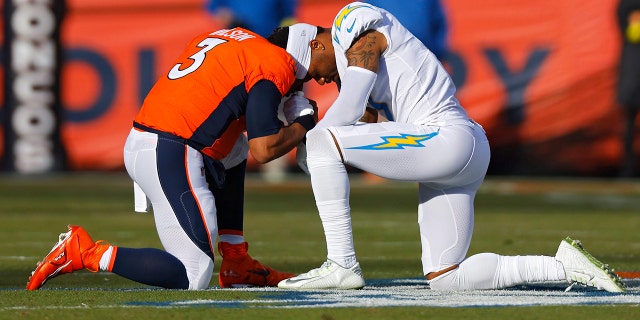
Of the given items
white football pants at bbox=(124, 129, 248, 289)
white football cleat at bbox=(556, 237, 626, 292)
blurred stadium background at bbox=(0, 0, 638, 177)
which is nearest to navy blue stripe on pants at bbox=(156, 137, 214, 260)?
white football pants at bbox=(124, 129, 248, 289)

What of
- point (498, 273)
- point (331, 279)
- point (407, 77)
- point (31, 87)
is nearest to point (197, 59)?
point (407, 77)

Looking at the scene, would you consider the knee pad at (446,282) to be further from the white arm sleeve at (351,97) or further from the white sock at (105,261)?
the white sock at (105,261)

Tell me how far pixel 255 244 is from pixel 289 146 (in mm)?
3170

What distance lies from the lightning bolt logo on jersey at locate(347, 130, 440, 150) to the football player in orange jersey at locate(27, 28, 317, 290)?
42 centimetres

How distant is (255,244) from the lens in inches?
361

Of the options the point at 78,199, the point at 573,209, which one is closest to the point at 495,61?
the point at 573,209

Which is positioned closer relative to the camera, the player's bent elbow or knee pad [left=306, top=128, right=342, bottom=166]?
knee pad [left=306, top=128, right=342, bottom=166]

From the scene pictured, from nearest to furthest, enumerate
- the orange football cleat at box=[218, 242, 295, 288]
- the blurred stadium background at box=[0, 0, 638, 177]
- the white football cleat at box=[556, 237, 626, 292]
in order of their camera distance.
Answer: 1. the white football cleat at box=[556, 237, 626, 292]
2. the orange football cleat at box=[218, 242, 295, 288]
3. the blurred stadium background at box=[0, 0, 638, 177]

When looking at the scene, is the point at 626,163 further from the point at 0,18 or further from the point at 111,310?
the point at 111,310

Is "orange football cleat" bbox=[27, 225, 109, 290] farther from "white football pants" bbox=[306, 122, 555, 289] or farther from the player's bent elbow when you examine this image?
"white football pants" bbox=[306, 122, 555, 289]

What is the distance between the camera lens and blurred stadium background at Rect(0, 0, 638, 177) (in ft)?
50.5

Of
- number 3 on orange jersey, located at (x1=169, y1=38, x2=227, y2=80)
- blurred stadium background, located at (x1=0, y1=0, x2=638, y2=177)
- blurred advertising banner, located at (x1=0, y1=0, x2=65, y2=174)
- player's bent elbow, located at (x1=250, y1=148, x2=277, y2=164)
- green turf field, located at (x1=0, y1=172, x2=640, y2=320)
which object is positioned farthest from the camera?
blurred advertising banner, located at (x1=0, y1=0, x2=65, y2=174)

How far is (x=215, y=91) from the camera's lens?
622 cm

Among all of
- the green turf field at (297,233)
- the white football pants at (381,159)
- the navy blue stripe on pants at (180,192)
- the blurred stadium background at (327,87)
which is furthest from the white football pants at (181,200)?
the blurred stadium background at (327,87)
